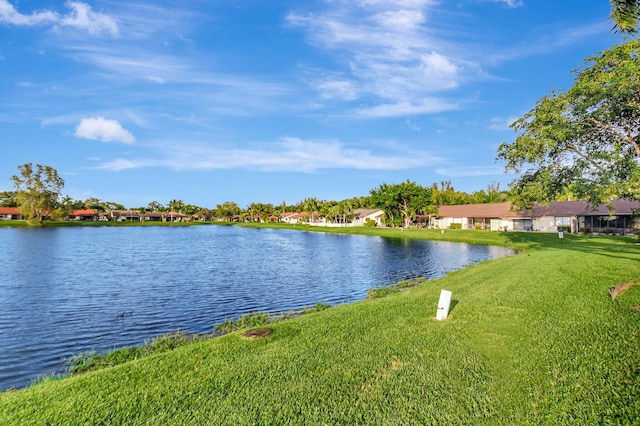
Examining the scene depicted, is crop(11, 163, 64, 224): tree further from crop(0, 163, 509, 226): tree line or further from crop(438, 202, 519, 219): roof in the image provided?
crop(438, 202, 519, 219): roof

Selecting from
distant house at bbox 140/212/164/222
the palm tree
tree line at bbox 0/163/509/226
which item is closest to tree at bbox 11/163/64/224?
tree line at bbox 0/163/509/226

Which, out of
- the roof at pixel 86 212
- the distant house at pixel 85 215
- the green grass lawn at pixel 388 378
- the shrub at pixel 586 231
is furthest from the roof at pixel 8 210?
the shrub at pixel 586 231

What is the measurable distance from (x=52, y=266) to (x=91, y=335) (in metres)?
21.3

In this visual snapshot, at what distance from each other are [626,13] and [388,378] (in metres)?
14.4

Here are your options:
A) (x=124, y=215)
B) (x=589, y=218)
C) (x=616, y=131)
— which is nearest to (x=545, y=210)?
(x=589, y=218)

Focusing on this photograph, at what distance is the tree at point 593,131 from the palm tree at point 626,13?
93 cm

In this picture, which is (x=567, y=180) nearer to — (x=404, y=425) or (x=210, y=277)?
(x=404, y=425)

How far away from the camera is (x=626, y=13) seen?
12.1m

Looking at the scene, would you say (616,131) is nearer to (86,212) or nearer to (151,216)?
(86,212)

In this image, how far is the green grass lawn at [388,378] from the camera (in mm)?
5145

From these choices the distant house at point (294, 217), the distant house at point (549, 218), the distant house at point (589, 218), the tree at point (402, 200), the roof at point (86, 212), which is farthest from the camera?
the roof at point (86, 212)

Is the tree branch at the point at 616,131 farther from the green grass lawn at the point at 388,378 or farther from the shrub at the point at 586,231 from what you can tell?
the shrub at the point at 586,231

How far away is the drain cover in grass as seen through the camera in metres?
8.88

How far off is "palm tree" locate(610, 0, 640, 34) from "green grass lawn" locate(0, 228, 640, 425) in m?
9.22
